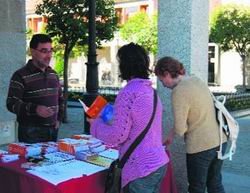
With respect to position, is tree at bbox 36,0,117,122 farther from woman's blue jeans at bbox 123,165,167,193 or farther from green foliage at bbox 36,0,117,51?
woman's blue jeans at bbox 123,165,167,193

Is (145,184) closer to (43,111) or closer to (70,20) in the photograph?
(43,111)

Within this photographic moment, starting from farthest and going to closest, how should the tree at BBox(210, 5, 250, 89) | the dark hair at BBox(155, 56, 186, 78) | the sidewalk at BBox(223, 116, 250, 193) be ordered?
the tree at BBox(210, 5, 250, 89) < the sidewalk at BBox(223, 116, 250, 193) < the dark hair at BBox(155, 56, 186, 78)

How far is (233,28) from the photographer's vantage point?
89.4 ft

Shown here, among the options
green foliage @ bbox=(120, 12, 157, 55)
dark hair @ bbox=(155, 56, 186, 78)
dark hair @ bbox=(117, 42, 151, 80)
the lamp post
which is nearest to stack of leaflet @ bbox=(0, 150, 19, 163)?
dark hair @ bbox=(117, 42, 151, 80)

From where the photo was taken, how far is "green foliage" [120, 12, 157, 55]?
3312 cm

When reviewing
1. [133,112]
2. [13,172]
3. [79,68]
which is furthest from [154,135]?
[79,68]

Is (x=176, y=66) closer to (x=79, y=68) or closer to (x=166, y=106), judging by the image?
(x=166, y=106)

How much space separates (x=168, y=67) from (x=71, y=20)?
927 centimetres

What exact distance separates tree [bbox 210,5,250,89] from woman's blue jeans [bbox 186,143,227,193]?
23.5 metres

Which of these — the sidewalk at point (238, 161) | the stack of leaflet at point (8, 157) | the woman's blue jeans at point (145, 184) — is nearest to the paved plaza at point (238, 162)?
the sidewalk at point (238, 161)

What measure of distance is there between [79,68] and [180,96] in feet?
145

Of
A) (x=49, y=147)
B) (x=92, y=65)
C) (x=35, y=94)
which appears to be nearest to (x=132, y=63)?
(x=49, y=147)

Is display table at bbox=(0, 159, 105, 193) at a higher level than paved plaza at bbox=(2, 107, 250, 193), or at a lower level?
higher

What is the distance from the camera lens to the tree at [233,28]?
88.5ft
